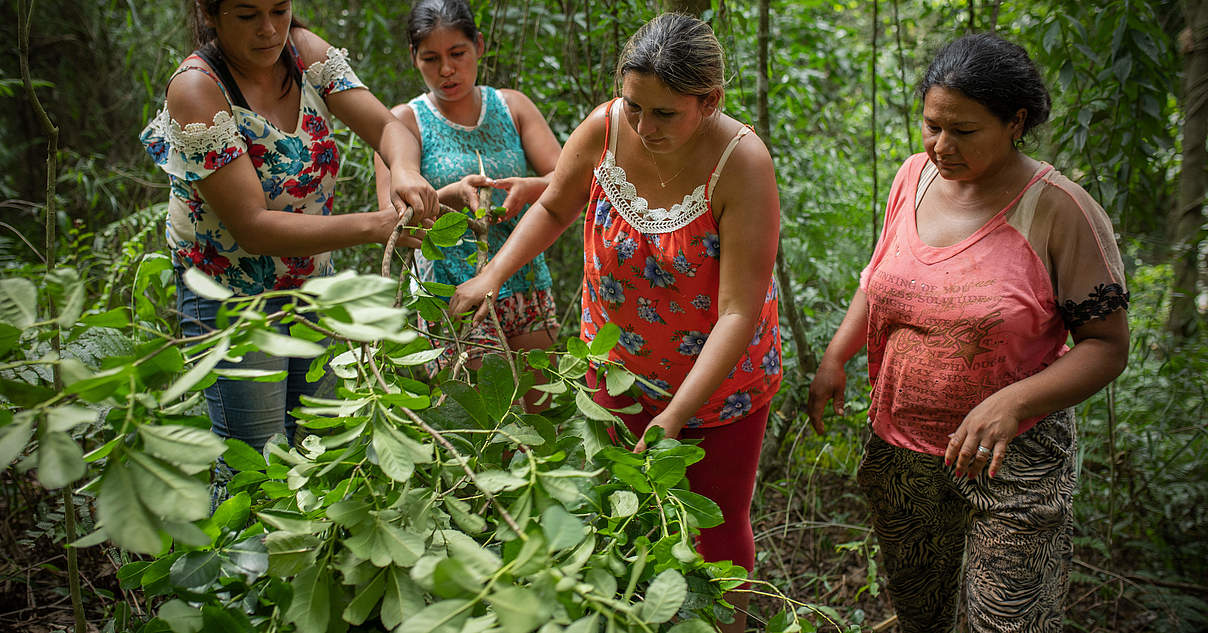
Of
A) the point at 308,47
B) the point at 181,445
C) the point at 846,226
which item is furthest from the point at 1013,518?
the point at 846,226

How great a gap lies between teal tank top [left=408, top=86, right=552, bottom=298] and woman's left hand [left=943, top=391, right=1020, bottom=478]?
1.22 m

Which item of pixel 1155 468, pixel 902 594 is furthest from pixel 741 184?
pixel 1155 468

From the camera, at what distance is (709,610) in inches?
38.8

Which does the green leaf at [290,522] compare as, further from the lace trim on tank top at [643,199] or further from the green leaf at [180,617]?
the lace trim on tank top at [643,199]

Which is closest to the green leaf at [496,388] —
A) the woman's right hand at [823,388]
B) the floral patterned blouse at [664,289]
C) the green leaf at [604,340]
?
the green leaf at [604,340]

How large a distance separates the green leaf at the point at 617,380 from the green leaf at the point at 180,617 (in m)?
0.61

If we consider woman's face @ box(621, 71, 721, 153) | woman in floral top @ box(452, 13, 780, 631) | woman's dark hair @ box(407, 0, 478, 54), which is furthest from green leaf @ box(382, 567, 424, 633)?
woman's dark hair @ box(407, 0, 478, 54)

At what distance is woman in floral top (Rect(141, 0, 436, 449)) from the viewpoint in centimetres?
170

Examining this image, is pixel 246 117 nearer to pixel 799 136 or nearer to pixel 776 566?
pixel 776 566

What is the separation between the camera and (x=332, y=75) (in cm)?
200

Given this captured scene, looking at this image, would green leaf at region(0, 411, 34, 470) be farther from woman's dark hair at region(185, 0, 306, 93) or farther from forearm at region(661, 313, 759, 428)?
woman's dark hair at region(185, 0, 306, 93)

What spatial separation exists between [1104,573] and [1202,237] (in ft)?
4.46

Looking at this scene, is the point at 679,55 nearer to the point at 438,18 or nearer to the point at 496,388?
the point at 496,388

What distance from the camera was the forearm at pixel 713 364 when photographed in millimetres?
1443
